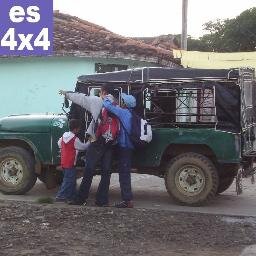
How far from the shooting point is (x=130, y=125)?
8977 millimetres

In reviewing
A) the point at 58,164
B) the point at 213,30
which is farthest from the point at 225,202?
the point at 213,30

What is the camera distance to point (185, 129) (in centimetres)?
915

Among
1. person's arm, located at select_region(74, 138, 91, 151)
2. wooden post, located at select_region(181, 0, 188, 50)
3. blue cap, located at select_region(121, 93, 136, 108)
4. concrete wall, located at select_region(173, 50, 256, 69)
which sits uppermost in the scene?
wooden post, located at select_region(181, 0, 188, 50)

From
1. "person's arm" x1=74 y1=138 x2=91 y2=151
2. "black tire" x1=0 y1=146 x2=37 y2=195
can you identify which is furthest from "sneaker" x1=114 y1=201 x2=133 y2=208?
"black tire" x1=0 y1=146 x2=37 y2=195

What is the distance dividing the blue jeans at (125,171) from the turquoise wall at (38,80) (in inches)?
304

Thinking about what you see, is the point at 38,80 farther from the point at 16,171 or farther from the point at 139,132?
the point at 139,132

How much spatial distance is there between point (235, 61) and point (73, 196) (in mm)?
11409

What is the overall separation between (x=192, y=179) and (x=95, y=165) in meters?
1.54

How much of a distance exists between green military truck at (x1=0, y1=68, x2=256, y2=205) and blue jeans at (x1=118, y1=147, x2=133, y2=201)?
1.39ft

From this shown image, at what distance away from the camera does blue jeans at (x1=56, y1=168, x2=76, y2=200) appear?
9438 millimetres

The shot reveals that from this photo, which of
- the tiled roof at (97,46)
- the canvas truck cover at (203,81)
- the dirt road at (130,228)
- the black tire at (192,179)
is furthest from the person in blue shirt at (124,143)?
the tiled roof at (97,46)

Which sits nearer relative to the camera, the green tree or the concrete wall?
the concrete wall

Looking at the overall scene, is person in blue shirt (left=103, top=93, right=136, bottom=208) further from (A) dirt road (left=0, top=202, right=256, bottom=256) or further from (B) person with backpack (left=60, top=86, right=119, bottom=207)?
(A) dirt road (left=0, top=202, right=256, bottom=256)

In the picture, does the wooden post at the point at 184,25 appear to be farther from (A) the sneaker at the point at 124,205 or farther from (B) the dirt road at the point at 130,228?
(A) the sneaker at the point at 124,205
